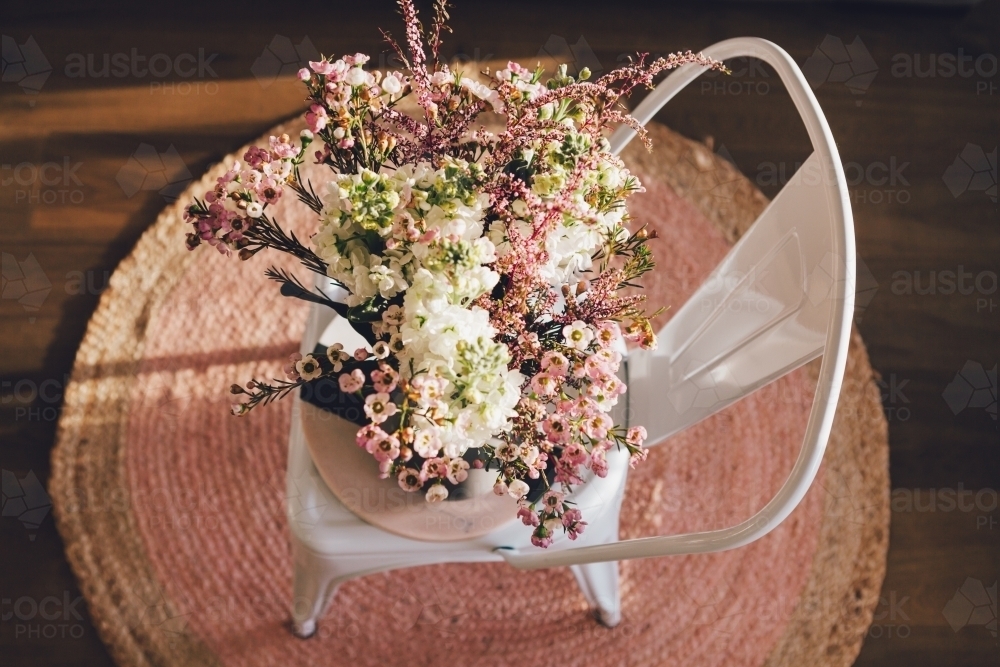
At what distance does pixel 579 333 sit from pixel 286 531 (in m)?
1.04

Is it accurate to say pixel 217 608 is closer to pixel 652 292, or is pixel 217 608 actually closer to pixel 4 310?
pixel 4 310

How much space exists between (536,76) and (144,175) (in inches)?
51.8

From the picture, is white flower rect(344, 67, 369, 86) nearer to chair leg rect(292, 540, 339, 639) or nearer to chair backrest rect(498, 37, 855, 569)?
chair backrest rect(498, 37, 855, 569)

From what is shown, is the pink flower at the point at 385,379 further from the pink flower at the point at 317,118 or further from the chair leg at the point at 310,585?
the chair leg at the point at 310,585

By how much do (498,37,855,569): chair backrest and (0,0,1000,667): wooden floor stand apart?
881 mm

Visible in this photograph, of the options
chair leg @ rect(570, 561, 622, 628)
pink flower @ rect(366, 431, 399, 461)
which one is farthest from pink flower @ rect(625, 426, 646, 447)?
chair leg @ rect(570, 561, 622, 628)

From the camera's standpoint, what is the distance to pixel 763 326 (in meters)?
0.91

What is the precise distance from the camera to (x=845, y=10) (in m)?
1.99

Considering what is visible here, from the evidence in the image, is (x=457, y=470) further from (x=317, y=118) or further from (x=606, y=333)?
(x=317, y=118)

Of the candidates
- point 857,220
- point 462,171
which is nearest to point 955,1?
point 857,220

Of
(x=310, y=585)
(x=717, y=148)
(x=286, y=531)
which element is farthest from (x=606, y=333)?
(x=717, y=148)

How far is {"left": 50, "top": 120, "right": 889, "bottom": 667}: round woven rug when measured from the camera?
151 centimetres

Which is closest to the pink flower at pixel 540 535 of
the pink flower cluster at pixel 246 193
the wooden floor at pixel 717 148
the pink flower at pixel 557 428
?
the pink flower at pixel 557 428

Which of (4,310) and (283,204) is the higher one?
(283,204)
